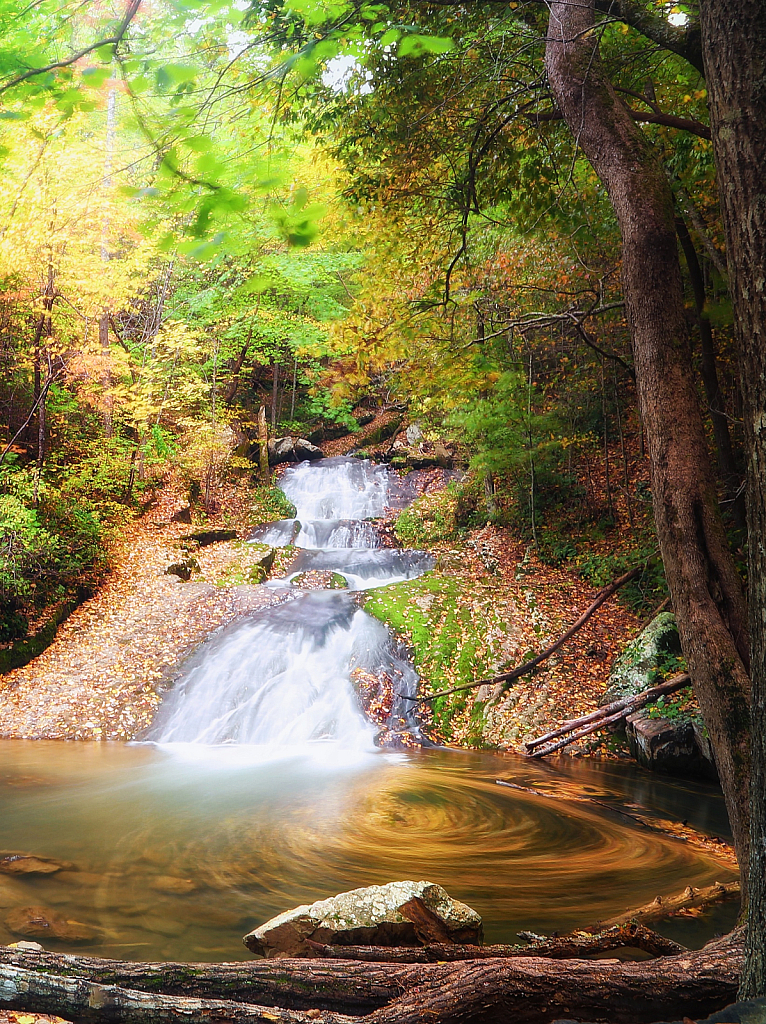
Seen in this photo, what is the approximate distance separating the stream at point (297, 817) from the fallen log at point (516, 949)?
1.18 meters

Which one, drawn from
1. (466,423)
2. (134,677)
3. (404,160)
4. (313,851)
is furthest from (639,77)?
(134,677)

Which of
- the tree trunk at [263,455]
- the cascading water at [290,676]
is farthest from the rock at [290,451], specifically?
the cascading water at [290,676]

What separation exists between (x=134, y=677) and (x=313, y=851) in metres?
6.03

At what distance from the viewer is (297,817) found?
21.1 ft

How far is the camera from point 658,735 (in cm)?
819

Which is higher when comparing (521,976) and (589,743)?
(521,976)

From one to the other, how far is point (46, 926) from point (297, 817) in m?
2.84

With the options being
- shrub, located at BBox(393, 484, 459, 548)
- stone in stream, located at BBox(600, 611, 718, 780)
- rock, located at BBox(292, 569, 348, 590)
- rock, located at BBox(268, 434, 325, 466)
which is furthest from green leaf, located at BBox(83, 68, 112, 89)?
rock, located at BBox(268, 434, 325, 466)

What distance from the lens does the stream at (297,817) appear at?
440 cm

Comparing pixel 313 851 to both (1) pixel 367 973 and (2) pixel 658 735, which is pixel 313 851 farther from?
(2) pixel 658 735

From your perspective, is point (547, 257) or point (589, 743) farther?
point (547, 257)

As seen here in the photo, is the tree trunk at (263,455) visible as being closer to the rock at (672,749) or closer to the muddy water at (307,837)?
the muddy water at (307,837)

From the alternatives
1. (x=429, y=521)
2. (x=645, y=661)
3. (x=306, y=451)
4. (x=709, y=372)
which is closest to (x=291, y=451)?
(x=306, y=451)

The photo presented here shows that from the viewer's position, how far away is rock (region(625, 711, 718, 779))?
→ 7.90 m
